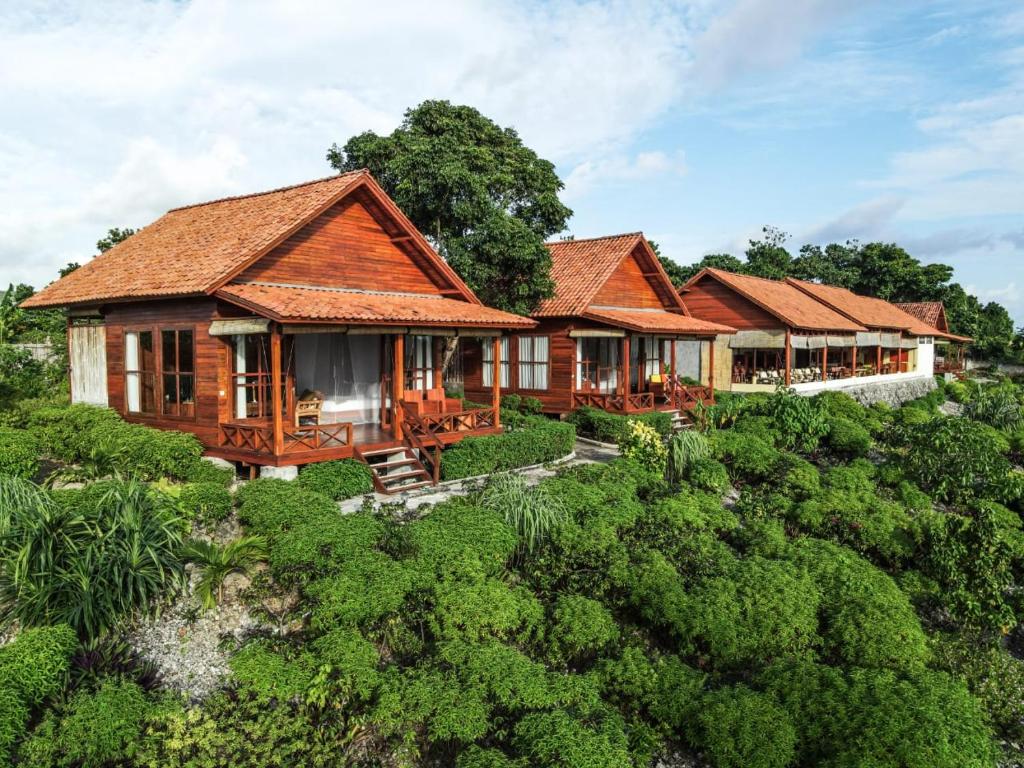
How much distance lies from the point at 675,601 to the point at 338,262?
Result: 34.6 feet

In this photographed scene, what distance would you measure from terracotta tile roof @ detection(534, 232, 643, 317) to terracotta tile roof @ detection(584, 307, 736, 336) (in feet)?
1.92

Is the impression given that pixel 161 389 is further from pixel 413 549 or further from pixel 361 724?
pixel 361 724

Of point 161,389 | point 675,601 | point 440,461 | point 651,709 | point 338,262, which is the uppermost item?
point 338,262

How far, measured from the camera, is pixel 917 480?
17.3 metres

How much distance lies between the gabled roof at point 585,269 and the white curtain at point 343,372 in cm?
681

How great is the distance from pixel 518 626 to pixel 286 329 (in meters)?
6.83

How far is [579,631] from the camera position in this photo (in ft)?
30.2

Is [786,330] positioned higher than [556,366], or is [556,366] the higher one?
[786,330]

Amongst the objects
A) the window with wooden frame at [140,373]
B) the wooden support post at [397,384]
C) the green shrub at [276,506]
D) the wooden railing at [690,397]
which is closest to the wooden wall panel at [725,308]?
the wooden railing at [690,397]

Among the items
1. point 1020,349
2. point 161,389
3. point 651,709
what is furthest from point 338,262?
point 1020,349

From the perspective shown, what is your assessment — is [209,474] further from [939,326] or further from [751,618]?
[939,326]

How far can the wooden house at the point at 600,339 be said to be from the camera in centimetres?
2228

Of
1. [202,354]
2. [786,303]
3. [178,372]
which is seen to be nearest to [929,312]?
[786,303]

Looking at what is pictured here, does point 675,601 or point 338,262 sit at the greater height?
point 338,262
